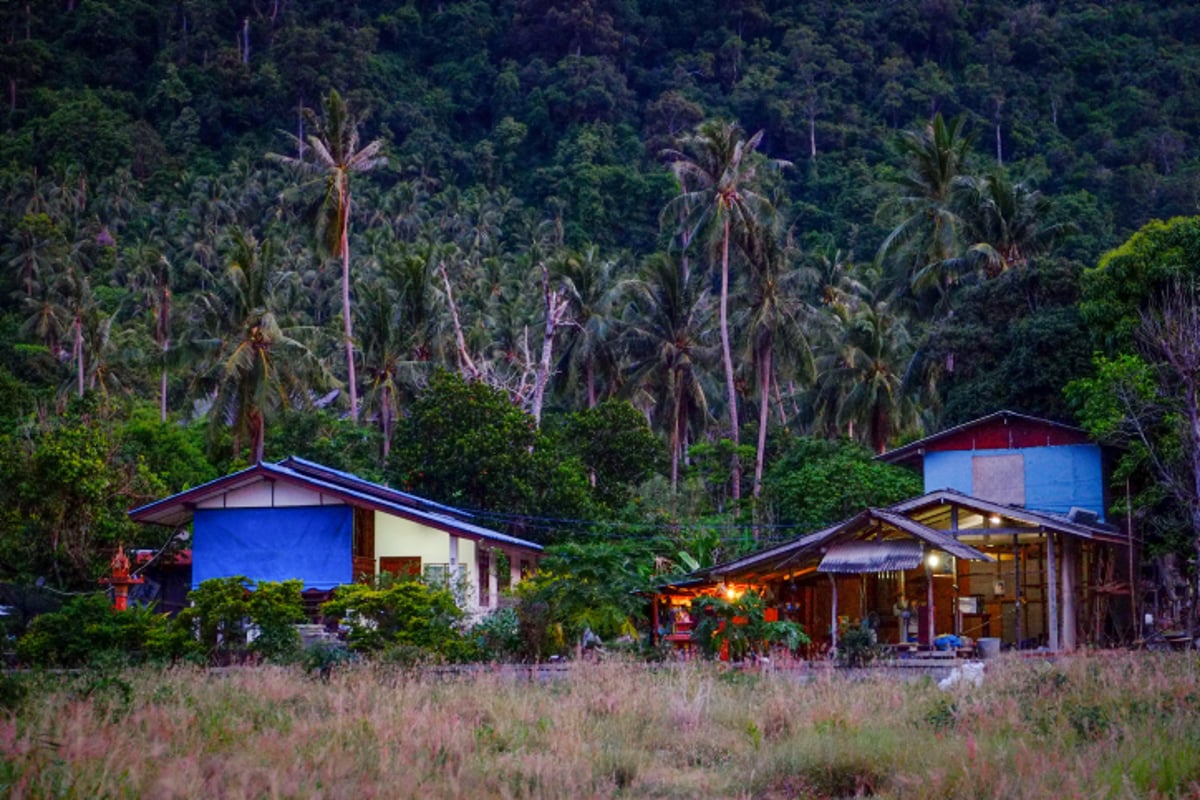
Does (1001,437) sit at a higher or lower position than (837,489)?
higher

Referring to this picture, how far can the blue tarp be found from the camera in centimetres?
3250

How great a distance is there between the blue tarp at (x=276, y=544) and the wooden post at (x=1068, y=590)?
15.4 m

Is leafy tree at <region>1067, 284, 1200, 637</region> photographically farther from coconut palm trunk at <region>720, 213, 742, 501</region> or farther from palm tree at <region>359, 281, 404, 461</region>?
palm tree at <region>359, 281, 404, 461</region>

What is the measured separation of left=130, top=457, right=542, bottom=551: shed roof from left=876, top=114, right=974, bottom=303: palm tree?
72.5 ft

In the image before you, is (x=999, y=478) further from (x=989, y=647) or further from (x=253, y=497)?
(x=253, y=497)

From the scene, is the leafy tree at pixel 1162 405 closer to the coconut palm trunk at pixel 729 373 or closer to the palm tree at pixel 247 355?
the coconut palm trunk at pixel 729 373

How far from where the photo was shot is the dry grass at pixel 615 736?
9.38 m

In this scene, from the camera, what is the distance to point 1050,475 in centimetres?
3397

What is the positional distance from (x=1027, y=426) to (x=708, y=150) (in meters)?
19.7

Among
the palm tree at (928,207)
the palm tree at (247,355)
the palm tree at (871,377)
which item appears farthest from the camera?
the palm tree at (871,377)

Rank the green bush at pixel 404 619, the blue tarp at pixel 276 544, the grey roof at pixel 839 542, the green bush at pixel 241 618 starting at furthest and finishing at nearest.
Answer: the blue tarp at pixel 276 544
the grey roof at pixel 839 542
the green bush at pixel 241 618
the green bush at pixel 404 619

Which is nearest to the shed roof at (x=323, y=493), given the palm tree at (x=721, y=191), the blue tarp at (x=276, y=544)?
the blue tarp at (x=276, y=544)

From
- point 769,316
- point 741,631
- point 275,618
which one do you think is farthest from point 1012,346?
point 275,618

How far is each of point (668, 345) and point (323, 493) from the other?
2464 cm
